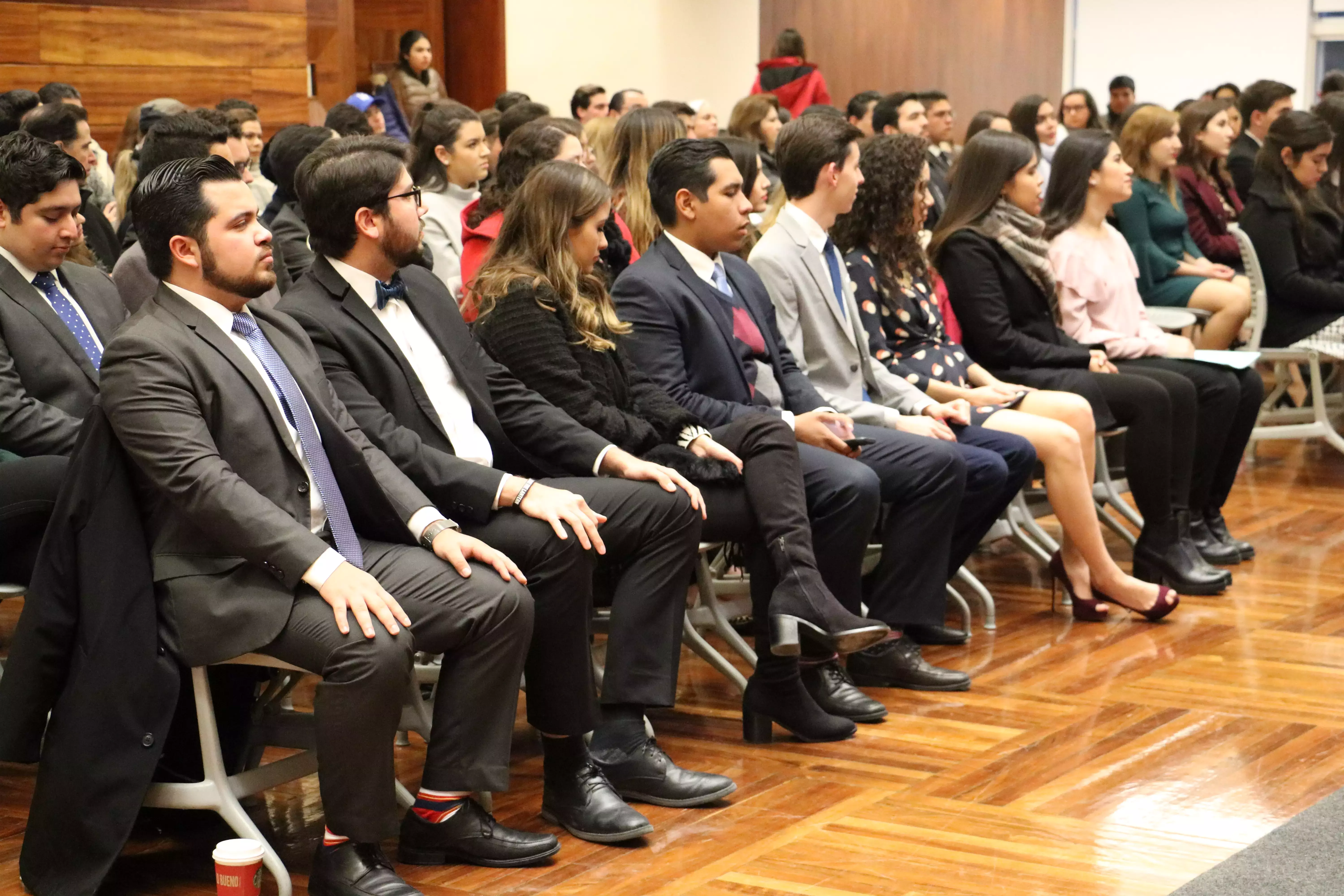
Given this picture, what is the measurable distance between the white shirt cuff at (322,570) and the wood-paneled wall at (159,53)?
5623 millimetres

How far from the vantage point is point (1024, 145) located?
4.82m

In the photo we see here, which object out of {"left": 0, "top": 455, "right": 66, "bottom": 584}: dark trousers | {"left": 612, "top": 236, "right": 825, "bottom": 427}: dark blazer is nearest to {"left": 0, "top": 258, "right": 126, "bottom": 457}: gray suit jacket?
{"left": 0, "top": 455, "right": 66, "bottom": 584}: dark trousers

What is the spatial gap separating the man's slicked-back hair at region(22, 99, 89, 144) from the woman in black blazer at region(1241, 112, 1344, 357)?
167 inches

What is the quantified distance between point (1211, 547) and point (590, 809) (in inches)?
113

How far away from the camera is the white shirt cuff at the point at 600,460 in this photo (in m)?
3.28

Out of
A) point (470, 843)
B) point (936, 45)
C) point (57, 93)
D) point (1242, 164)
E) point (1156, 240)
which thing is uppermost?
point (936, 45)

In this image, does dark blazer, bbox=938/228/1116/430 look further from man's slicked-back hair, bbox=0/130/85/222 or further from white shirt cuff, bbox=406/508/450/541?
man's slicked-back hair, bbox=0/130/85/222

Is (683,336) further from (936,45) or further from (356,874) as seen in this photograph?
(936,45)

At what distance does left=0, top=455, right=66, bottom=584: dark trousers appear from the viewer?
9.85ft

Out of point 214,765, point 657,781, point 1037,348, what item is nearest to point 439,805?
point 214,765

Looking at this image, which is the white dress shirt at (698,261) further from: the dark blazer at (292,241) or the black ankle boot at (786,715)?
the dark blazer at (292,241)

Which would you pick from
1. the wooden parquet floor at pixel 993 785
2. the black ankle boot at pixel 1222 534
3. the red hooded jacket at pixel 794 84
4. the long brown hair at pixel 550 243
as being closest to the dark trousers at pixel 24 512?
the wooden parquet floor at pixel 993 785

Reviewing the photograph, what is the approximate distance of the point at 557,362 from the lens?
3.36m

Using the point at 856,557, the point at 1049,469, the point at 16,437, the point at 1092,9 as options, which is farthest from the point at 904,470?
the point at 1092,9
